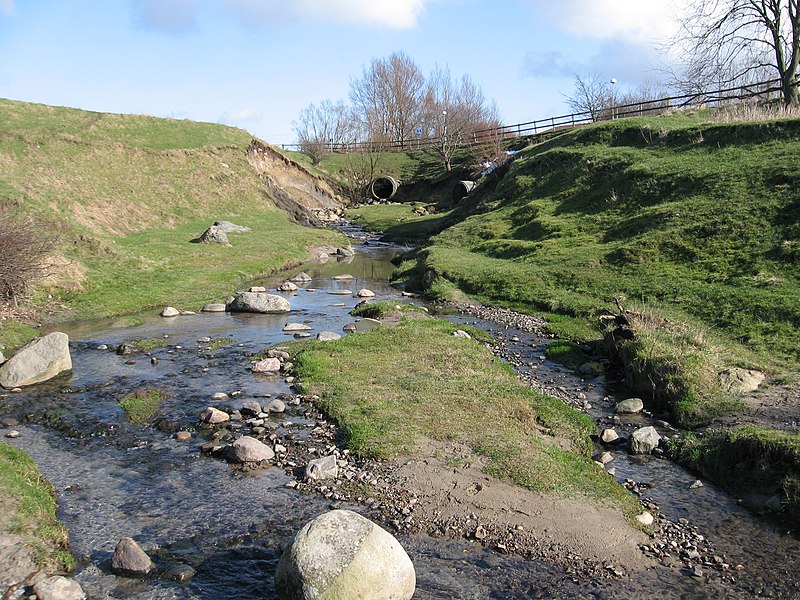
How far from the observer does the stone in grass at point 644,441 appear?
11.1 meters

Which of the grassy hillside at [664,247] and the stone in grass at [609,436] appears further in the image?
the grassy hillside at [664,247]

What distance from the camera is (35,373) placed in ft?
46.8

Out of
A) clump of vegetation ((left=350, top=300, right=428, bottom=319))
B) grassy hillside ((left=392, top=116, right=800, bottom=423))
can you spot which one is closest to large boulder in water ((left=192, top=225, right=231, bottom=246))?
grassy hillside ((left=392, top=116, right=800, bottom=423))

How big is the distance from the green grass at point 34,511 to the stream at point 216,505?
0.22 metres

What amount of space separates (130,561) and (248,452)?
314 centimetres

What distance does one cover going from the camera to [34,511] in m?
8.48

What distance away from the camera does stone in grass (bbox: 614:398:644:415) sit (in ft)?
41.9

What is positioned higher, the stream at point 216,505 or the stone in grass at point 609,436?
the stream at point 216,505

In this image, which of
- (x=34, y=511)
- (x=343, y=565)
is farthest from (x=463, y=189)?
Answer: (x=343, y=565)

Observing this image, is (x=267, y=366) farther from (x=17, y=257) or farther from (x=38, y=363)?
(x=17, y=257)

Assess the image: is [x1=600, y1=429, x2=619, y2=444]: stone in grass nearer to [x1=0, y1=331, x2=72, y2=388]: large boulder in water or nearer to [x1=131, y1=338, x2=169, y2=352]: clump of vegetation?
[x1=131, y1=338, x2=169, y2=352]: clump of vegetation

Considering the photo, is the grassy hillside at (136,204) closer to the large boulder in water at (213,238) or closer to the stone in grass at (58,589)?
the large boulder in water at (213,238)

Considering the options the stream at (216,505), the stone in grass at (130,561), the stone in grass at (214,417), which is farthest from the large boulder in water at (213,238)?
the stone in grass at (130,561)

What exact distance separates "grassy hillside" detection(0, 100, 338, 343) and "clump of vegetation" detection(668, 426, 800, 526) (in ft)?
57.7
